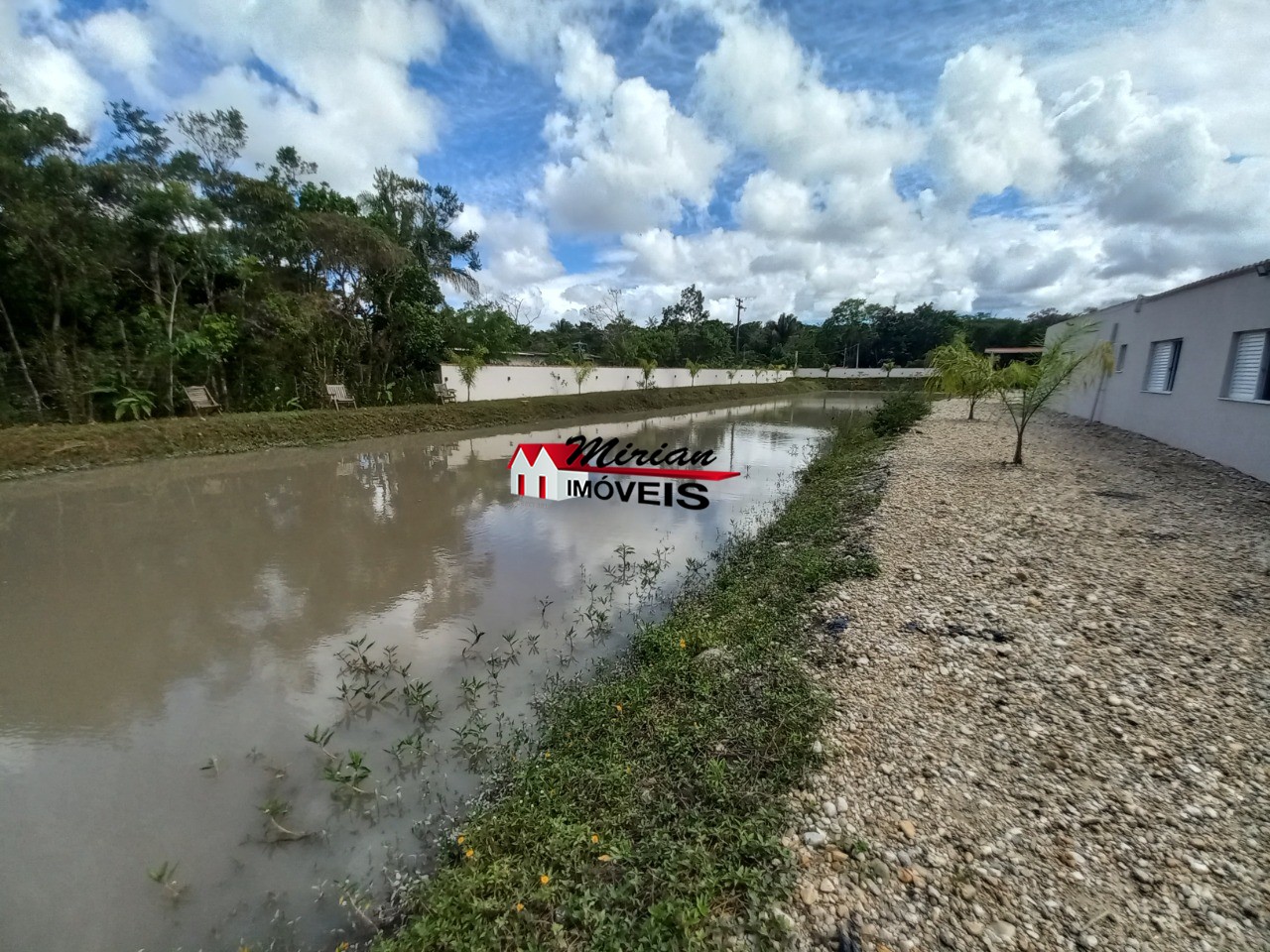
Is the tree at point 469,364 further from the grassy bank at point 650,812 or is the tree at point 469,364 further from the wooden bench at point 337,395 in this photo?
the grassy bank at point 650,812

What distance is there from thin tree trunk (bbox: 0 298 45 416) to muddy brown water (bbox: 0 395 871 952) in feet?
10.1

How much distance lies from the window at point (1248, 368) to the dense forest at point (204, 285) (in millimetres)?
6927

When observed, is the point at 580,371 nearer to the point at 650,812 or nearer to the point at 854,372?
the point at 650,812

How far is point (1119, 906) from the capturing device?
5.51ft

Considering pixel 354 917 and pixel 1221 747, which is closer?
pixel 354 917

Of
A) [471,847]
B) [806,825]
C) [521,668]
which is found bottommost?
[521,668]

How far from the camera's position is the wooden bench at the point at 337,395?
1514 centimetres

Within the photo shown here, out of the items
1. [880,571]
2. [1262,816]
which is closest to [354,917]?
[1262,816]

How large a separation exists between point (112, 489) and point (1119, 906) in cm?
1255

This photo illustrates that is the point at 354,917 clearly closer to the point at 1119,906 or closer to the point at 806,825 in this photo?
the point at 806,825

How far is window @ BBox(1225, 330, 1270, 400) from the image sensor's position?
7.01 m

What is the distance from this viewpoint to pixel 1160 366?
10.2 meters

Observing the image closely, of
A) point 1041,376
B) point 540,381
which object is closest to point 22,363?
point 540,381

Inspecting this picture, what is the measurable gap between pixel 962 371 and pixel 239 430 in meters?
15.9
